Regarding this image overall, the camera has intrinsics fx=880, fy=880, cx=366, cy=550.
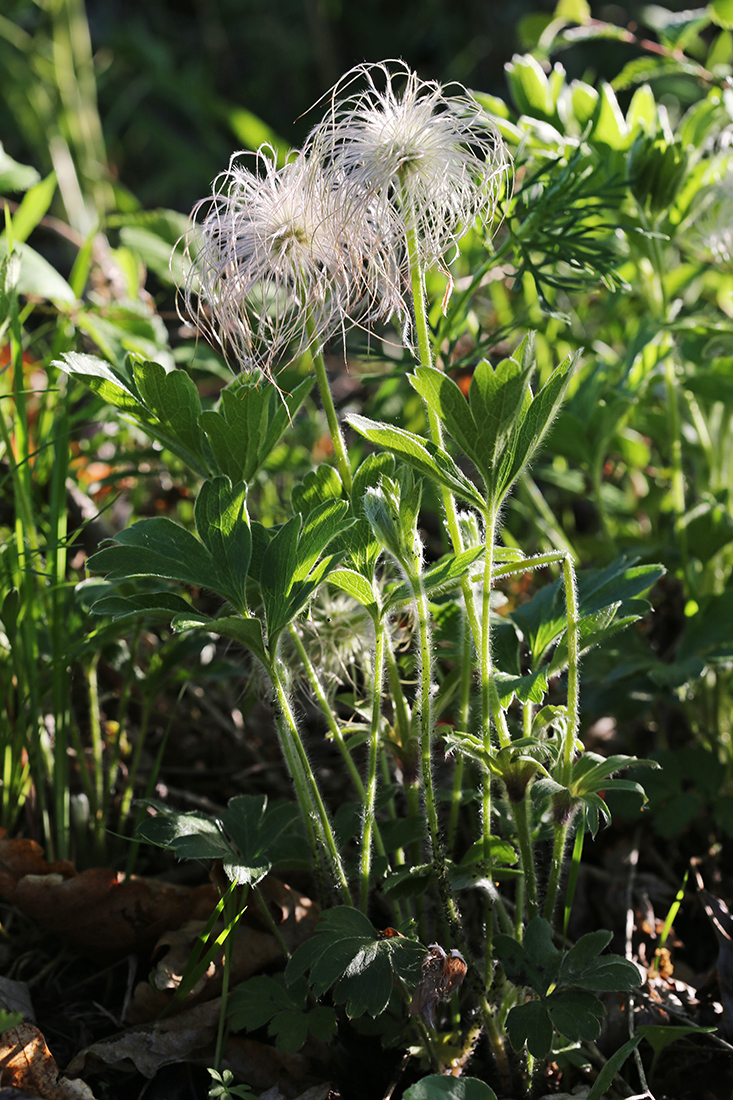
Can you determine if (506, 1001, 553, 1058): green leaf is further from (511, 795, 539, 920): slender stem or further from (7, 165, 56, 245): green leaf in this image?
(7, 165, 56, 245): green leaf

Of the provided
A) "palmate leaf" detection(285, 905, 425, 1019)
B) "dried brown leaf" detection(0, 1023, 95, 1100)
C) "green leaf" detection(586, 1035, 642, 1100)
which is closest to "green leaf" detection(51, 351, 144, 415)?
"palmate leaf" detection(285, 905, 425, 1019)


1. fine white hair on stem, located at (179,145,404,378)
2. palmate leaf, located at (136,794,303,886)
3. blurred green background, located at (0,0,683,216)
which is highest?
blurred green background, located at (0,0,683,216)

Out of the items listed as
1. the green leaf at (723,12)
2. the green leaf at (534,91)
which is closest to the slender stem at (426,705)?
the green leaf at (534,91)

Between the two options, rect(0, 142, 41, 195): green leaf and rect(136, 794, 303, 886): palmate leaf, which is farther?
rect(0, 142, 41, 195): green leaf

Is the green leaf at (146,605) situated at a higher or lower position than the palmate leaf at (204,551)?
lower

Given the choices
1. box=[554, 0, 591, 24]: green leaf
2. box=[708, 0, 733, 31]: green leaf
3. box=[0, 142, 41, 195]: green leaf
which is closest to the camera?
box=[0, 142, 41, 195]: green leaf

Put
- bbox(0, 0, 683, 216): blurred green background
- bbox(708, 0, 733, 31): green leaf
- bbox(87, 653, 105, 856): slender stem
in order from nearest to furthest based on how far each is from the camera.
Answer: bbox(87, 653, 105, 856): slender stem → bbox(708, 0, 733, 31): green leaf → bbox(0, 0, 683, 216): blurred green background

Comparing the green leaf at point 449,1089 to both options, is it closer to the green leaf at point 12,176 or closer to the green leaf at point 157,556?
the green leaf at point 157,556

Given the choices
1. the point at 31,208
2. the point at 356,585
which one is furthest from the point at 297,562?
the point at 31,208
